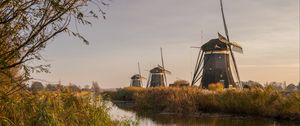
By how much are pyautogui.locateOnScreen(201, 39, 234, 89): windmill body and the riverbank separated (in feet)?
32.5

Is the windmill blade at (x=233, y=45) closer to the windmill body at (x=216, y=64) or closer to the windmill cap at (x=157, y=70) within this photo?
the windmill body at (x=216, y=64)

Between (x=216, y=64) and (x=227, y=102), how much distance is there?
13.3 metres

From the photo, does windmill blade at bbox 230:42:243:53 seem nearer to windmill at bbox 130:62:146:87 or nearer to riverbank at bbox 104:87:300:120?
riverbank at bbox 104:87:300:120

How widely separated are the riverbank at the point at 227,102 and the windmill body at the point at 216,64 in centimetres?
989

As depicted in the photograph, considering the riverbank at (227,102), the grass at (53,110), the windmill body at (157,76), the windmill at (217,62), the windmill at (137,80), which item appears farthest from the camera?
the windmill at (137,80)

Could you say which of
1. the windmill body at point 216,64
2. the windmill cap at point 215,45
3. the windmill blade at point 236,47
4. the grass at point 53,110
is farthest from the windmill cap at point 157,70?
the grass at point 53,110

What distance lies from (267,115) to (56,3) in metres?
20.5

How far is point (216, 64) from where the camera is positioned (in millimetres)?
38594

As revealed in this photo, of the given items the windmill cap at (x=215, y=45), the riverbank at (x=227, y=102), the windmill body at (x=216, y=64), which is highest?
the windmill cap at (x=215, y=45)

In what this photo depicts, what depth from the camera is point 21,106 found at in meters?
6.46

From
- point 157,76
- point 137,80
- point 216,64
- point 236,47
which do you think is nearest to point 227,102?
point 216,64

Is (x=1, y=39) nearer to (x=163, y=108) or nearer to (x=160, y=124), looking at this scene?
(x=160, y=124)

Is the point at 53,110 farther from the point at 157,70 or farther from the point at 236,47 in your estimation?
the point at 157,70

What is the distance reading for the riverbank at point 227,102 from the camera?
21578 mm
